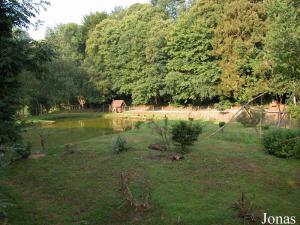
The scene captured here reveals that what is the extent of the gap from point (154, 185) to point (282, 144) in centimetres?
639

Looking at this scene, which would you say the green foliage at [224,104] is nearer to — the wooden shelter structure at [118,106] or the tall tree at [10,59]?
the wooden shelter structure at [118,106]

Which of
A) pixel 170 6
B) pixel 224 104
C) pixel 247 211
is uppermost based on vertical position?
pixel 170 6

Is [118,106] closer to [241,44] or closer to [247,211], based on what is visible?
[241,44]

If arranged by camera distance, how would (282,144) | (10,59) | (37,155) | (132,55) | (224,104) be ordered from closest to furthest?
(10,59) → (282,144) → (37,155) → (224,104) → (132,55)

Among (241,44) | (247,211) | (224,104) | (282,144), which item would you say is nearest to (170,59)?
(224,104)

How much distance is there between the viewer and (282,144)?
14.7 meters

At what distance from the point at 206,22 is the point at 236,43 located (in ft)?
23.0

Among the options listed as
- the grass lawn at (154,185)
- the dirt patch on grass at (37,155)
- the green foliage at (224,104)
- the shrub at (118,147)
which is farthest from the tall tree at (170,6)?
the grass lawn at (154,185)

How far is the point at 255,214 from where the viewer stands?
8953 mm

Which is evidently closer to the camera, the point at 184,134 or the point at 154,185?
the point at 154,185

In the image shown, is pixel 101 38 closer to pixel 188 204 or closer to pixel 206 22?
pixel 206 22

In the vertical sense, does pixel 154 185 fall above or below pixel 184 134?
below

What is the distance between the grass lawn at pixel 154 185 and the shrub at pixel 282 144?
0.47 metres

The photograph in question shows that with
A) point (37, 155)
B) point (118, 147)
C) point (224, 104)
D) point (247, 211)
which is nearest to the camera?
point (247, 211)
